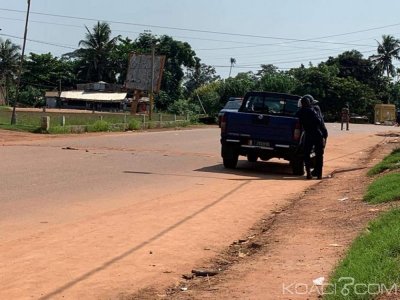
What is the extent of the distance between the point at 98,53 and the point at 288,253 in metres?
87.8

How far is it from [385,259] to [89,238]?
3.54 metres

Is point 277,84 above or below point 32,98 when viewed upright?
above

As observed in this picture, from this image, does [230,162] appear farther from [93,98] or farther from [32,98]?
[32,98]

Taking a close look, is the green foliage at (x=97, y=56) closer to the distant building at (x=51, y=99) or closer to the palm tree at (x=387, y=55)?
the distant building at (x=51, y=99)

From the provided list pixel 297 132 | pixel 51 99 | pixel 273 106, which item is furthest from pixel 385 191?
pixel 51 99

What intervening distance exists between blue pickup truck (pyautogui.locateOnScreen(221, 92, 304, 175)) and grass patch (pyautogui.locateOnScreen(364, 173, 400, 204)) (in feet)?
12.9

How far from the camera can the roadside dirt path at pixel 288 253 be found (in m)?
5.38

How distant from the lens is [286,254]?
6.81 meters

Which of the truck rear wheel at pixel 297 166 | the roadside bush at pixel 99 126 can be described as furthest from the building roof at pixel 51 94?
the truck rear wheel at pixel 297 166

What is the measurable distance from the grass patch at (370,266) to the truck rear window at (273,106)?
9.64 meters

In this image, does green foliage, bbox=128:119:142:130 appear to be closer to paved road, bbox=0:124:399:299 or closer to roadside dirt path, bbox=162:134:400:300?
paved road, bbox=0:124:399:299

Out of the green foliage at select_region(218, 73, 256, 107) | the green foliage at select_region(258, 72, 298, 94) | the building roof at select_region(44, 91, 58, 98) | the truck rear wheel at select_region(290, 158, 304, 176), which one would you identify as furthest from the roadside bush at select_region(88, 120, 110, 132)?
the building roof at select_region(44, 91, 58, 98)

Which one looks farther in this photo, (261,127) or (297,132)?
(261,127)

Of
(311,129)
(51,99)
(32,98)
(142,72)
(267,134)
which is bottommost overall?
(267,134)
